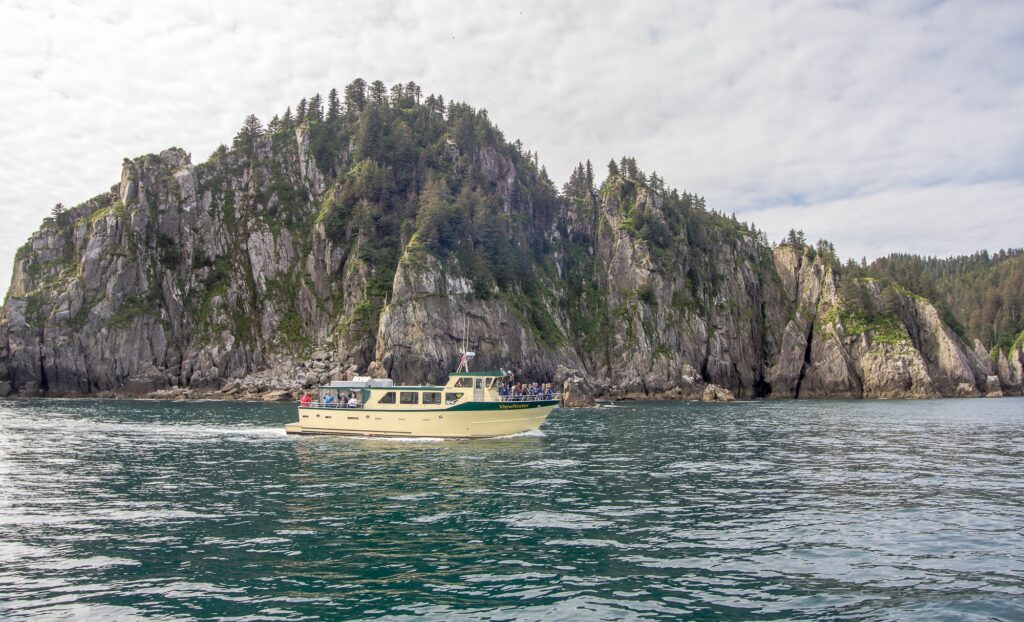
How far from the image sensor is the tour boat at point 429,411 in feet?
158

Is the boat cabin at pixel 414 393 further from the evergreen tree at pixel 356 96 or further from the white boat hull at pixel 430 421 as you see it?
the evergreen tree at pixel 356 96

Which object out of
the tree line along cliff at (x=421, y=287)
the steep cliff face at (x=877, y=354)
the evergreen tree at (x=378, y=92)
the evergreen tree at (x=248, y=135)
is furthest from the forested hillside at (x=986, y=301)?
the evergreen tree at (x=248, y=135)

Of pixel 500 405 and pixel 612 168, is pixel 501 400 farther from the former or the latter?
pixel 612 168

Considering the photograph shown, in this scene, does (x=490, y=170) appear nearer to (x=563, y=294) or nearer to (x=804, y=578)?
(x=563, y=294)

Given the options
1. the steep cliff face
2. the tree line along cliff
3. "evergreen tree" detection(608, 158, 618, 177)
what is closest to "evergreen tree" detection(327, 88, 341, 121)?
the tree line along cliff

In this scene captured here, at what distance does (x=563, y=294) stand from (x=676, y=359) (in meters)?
31.5

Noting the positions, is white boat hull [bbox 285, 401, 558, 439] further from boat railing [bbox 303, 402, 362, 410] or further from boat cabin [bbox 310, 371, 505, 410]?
boat cabin [bbox 310, 371, 505, 410]

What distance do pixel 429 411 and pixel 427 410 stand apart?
0.22m

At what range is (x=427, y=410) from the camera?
4856 centimetres

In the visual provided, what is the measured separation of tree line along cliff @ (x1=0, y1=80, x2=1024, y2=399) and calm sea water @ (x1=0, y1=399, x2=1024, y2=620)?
6973 centimetres

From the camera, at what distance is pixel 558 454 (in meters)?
39.2

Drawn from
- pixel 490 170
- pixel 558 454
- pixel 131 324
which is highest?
A: pixel 490 170

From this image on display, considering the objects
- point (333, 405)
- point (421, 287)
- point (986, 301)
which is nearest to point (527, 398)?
point (333, 405)

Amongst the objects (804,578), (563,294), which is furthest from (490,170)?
(804,578)
